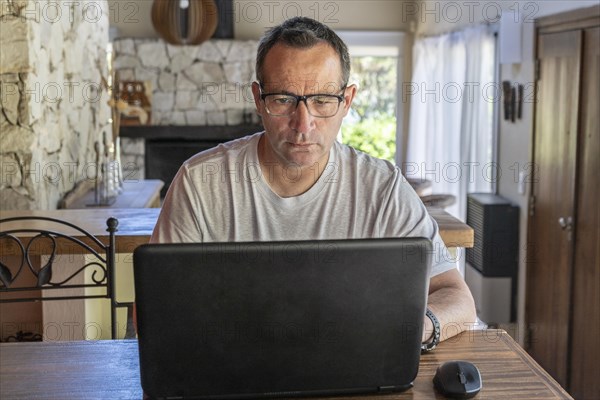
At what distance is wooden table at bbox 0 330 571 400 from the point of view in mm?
1274

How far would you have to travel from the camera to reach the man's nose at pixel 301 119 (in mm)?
1546

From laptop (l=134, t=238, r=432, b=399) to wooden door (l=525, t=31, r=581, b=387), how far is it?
3.13 m

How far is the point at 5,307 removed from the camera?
2848mm

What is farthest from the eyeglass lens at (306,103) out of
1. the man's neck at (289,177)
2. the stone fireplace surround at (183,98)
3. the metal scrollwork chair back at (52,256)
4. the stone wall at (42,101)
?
the stone fireplace surround at (183,98)

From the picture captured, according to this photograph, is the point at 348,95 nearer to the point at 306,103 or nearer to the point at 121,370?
the point at 306,103

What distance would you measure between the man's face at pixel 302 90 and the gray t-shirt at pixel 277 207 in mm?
96

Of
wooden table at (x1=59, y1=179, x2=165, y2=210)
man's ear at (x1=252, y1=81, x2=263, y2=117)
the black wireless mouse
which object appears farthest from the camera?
wooden table at (x1=59, y1=179, x2=165, y2=210)

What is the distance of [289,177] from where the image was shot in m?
1.70

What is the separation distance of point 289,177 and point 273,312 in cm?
62

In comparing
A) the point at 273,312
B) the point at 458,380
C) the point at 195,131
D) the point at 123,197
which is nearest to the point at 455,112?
the point at 195,131

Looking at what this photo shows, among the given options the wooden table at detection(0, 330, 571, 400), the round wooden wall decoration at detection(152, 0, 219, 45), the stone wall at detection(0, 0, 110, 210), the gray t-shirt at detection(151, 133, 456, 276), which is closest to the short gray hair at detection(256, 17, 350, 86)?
the gray t-shirt at detection(151, 133, 456, 276)

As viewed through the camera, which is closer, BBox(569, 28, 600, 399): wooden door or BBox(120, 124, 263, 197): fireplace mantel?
BBox(569, 28, 600, 399): wooden door

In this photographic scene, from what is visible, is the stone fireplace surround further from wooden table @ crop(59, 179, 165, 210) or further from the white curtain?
wooden table @ crop(59, 179, 165, 210)

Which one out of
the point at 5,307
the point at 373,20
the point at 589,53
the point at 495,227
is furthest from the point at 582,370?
the point at 373,20
